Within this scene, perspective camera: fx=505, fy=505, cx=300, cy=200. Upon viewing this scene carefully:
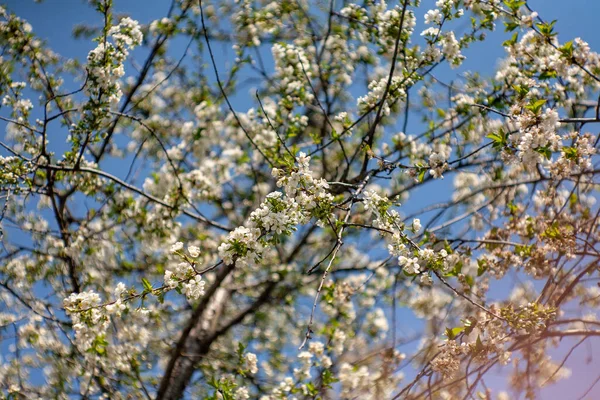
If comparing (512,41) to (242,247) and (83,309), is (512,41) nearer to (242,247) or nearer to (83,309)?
(242,247)

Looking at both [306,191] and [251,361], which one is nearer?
[306,191]

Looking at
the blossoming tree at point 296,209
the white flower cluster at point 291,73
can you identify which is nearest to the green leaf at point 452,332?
the blossoming tree at point 296,209

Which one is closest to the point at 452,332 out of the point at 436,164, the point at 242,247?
the point at 436,164

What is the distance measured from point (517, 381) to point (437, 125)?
2.15m

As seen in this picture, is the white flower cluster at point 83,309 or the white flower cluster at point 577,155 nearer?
the white flower cluster at point 83,309

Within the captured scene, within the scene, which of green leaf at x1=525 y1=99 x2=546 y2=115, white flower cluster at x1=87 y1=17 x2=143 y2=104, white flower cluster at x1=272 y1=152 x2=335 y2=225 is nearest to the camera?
green leaf at x1=525 y1=99 x2=546 y2=115

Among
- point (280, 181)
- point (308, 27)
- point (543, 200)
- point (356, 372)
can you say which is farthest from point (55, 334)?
point (543, 200)

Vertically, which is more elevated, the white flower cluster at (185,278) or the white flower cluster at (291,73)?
the white flower cluster at (291,73)

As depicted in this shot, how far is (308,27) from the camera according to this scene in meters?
5.52

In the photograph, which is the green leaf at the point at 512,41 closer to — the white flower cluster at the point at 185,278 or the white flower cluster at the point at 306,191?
the white flower cluster at the point at 306,191

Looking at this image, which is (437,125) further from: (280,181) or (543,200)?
(280,181)

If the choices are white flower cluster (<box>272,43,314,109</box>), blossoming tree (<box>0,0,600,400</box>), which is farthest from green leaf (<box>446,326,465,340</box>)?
white flower cluster (<box>272,43,314,109</box>)

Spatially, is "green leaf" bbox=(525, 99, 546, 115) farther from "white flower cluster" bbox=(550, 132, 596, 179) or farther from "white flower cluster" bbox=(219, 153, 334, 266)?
"white flower cluster" bbox=(219, 153, 334, 266)

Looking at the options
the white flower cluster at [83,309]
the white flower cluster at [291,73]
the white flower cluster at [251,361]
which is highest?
the white flower cluster at [291,73]
